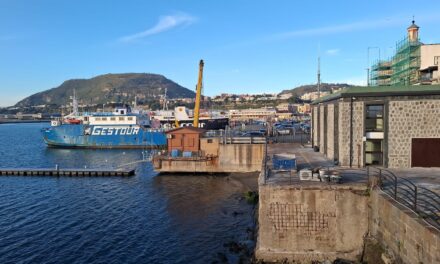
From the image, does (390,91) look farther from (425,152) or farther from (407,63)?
(407,63)

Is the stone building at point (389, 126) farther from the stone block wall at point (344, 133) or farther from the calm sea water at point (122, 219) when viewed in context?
the calm sea water at point (122, 219)

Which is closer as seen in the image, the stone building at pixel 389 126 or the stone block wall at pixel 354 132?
the stone building at pixel 389 126

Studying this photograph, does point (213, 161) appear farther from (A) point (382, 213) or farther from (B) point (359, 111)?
(A) point (382, 213)

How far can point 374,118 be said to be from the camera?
22797 millimetres

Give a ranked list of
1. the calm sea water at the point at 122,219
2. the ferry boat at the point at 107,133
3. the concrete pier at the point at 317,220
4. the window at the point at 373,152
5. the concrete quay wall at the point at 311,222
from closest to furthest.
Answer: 1. the concrete pier at the point at 317,220
2. the concrete quay wall at the point at 311,222
3. the calm sea water at the point at 122,219
4. the window at the point at 373,152
5. the ferry boat at the point at 107,133

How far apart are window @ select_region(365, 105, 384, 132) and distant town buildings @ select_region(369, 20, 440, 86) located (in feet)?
89.8

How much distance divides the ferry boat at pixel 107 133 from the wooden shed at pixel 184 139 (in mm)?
32024

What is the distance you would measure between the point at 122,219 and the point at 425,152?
67.7 feet

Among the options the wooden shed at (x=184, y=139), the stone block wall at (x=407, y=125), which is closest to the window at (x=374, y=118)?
the stone block wall at (x=407, y=125)

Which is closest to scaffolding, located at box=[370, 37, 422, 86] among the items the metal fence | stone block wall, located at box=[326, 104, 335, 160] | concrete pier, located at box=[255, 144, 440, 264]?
the metal fence

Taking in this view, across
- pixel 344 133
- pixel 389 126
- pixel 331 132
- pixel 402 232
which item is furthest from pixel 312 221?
pixel 331 132

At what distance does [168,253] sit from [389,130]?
1463cm

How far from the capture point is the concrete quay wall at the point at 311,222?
16844mm

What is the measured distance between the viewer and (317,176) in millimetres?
19000
